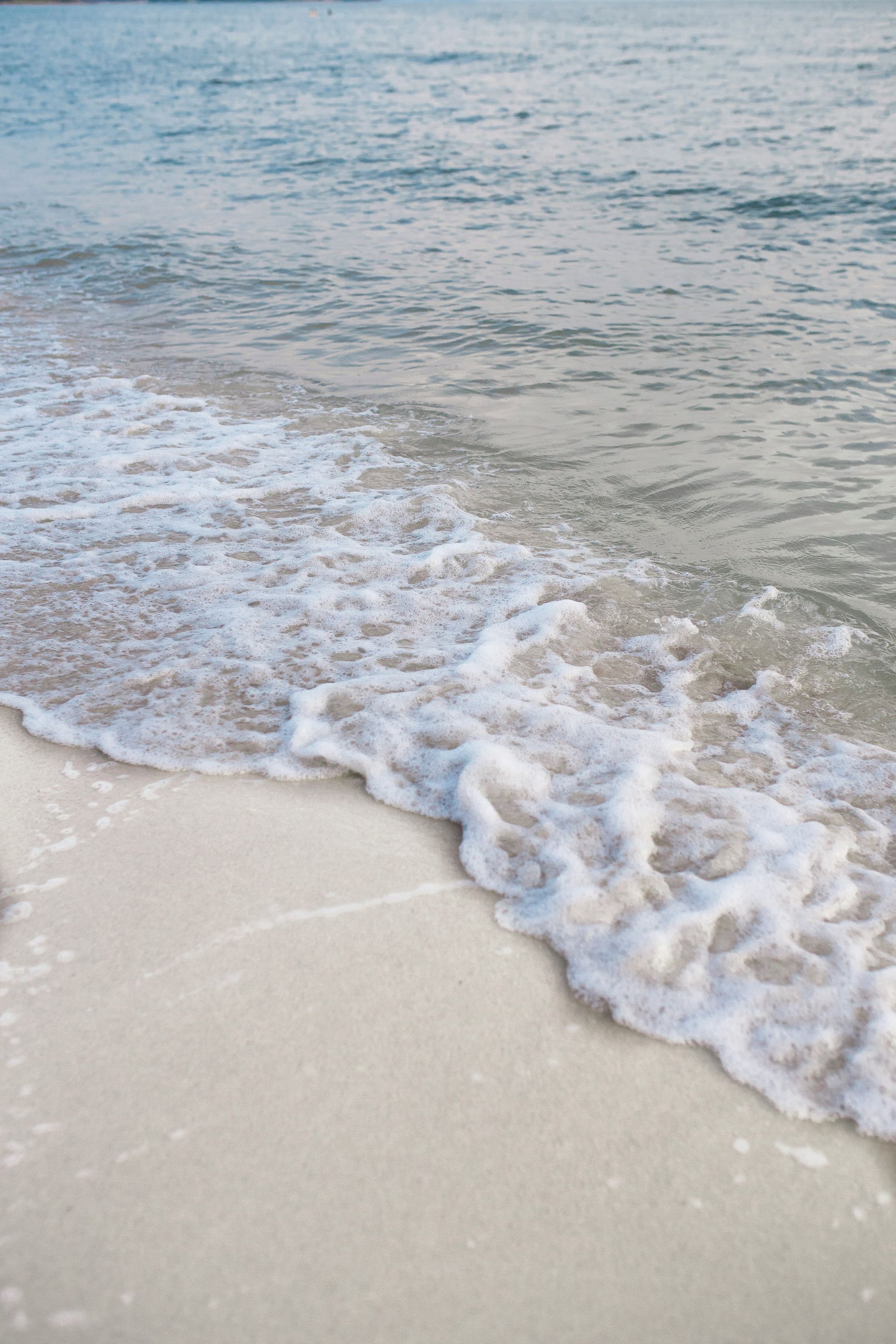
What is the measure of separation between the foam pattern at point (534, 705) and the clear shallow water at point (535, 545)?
15mm

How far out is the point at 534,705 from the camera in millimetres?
3461

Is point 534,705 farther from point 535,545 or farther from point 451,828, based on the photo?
point 535,545

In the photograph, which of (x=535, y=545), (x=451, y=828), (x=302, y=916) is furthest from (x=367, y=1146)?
(x=535, y=545)

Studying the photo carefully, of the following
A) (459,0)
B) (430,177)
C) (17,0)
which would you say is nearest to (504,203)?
(430,177)

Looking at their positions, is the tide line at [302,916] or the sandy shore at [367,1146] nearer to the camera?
the sandy shore at [367,1146]

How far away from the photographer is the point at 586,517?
206 inches

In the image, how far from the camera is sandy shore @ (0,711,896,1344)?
5.31 ft

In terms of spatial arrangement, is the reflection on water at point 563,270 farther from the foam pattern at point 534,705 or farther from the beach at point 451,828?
the foam pattern at point 534,705

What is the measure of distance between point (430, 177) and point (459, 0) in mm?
213989

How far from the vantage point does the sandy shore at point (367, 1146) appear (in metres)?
1.62

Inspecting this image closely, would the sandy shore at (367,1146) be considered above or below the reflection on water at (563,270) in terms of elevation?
below

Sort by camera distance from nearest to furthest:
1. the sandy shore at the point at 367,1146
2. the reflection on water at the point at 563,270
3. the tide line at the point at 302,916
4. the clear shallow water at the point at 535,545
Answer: the sandy shore at the point at 367,1146 → the tide line at the point at 302,916 → the clear shallow water at the point at 535,545 → the reflection on water at the point at 563,270

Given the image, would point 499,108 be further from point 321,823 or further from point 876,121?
point 321,823

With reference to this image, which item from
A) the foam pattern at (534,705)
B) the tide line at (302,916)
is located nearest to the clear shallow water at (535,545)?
the foam pattern at (534,705)
